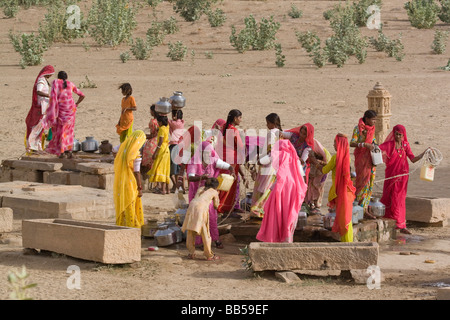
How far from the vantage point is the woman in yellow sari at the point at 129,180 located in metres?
10.1

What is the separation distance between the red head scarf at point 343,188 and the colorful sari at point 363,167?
91 centimetres

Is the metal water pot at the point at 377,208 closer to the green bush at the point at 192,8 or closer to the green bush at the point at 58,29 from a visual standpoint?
the green bush at the point at 58,29

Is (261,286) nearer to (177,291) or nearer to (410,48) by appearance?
(177,291)

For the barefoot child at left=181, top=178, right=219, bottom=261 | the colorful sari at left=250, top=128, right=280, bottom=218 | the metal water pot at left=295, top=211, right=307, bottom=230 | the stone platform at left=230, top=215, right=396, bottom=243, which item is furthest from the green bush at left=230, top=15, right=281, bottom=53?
the barefoot child at left=181, top=178, right=219, bottom=261

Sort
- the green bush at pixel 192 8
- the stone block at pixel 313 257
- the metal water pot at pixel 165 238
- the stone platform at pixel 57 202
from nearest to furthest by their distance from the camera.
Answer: the stone block at pixel 313 257 < the metal water pot at pixel 165 238 < the stone platform at pixel 57 202 < the green bush at pixel 192 8

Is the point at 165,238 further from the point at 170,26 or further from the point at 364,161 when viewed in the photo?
the point at 170,26

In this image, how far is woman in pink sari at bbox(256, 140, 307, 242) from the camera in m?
9.75

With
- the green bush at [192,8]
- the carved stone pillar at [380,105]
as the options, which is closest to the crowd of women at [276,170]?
the carved stone pillar at [380,105]

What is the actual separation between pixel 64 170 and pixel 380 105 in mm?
5521

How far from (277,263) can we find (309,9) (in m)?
24.2

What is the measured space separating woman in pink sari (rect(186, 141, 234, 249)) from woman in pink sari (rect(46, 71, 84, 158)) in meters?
4.50

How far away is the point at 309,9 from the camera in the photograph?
32.1m

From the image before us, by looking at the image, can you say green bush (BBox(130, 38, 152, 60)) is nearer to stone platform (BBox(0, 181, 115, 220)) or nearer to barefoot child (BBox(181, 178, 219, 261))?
stone platform (BBox(0, 181, 115, 220))

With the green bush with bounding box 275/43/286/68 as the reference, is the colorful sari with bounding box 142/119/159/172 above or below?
below
